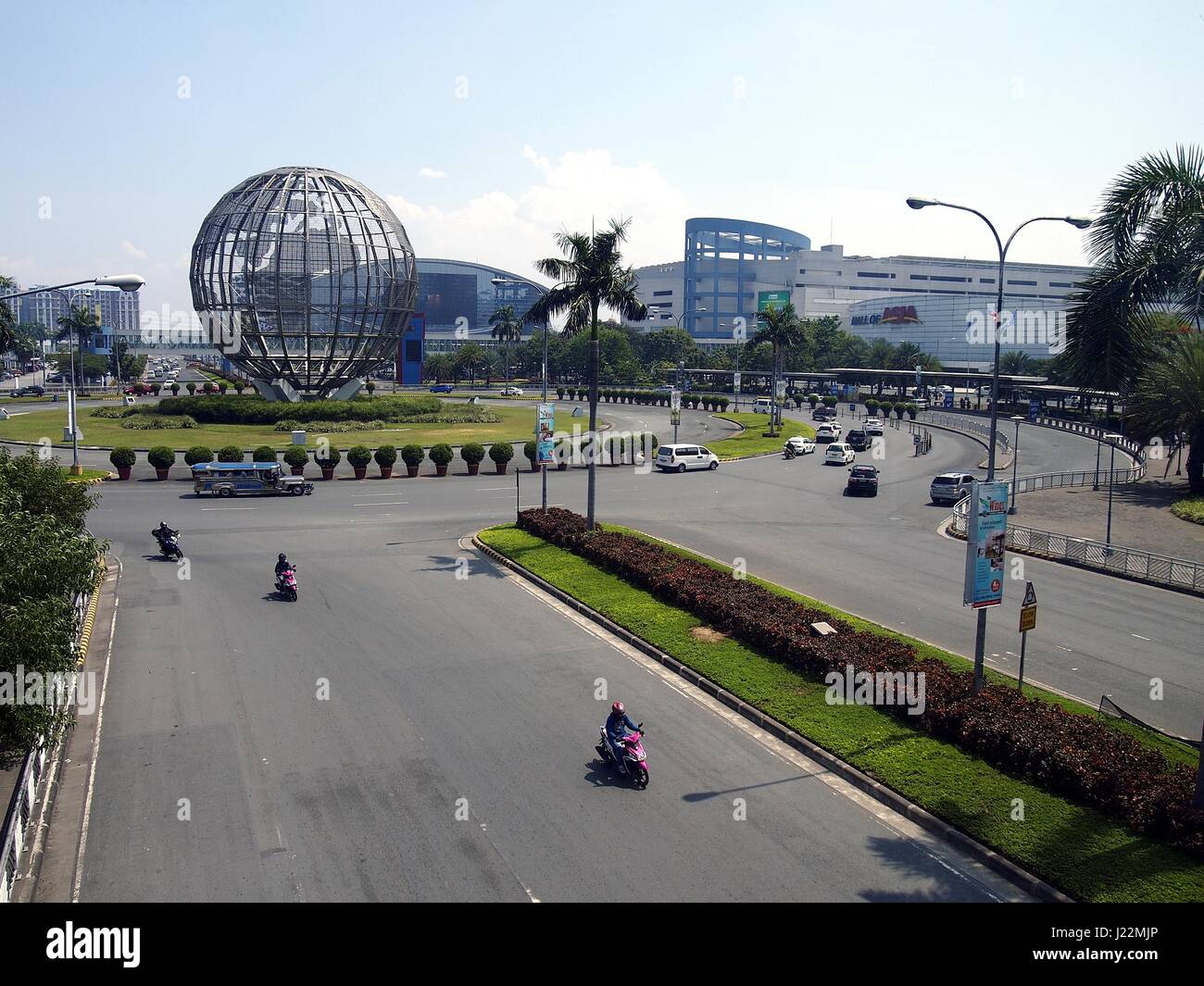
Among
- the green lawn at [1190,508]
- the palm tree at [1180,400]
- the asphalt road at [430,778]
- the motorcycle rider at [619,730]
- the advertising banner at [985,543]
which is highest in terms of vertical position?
the palm tree at [1180,400]

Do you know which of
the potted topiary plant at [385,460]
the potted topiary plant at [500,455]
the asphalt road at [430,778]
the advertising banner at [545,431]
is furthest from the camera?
the potted topiary plant at [500,455]

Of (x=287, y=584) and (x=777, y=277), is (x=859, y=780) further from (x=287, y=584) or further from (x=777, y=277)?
(x=777, y=277)

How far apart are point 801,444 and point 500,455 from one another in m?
22.1

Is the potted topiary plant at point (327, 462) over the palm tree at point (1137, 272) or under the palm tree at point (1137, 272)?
under

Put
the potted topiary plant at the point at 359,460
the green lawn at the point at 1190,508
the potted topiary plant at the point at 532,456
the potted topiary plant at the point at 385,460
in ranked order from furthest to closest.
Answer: the potted topiary plant at the point at 532,456 < the potted topiary plant at the point at 385,460 < the potted topiary plant at the point at 359,460 < the green lawn at the point at 1190,508

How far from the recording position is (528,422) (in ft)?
244

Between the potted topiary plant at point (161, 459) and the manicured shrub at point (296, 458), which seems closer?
the potted topiary plant at point (161, 459)

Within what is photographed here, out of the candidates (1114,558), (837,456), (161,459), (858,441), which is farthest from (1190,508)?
(161,459)

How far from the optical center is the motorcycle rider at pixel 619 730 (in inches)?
554

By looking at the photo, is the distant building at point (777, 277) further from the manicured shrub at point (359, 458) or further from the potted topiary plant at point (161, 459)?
the potted topiary plant at point (161, 459)

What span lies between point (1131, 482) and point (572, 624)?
36.8 meters

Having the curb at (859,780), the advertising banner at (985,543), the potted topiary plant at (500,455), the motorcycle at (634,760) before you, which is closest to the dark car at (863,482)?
the potted topiary plant at (500,455)

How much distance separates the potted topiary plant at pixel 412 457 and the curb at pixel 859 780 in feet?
83.2

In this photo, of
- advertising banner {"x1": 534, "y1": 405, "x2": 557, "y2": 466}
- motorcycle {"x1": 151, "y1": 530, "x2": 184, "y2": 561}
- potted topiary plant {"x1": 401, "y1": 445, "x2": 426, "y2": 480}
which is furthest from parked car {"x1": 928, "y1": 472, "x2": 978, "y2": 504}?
motorcycle {"x1": 151, "y1": 530, "x2": 184, "y2": 561}
